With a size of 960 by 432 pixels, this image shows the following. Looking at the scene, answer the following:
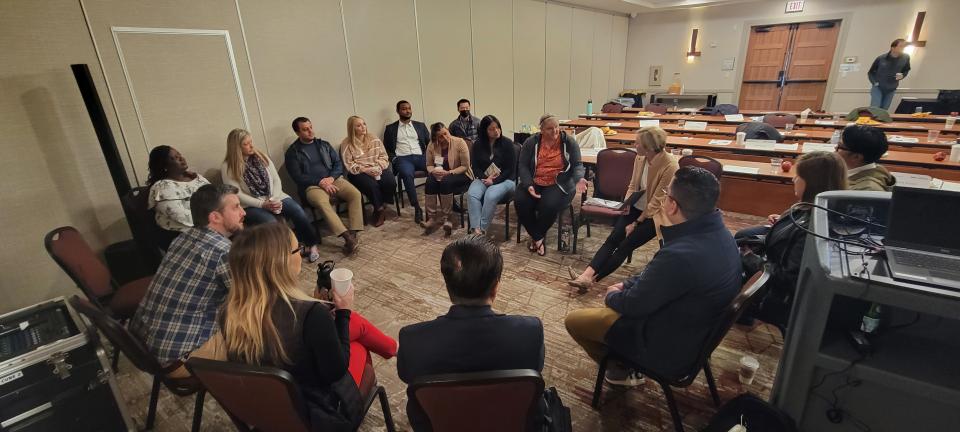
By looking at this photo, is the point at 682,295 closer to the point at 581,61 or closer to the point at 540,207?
the point at 540,207

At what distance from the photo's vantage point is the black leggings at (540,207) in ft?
11.5

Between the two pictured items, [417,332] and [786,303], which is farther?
[786,303]

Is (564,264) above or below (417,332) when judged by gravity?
below

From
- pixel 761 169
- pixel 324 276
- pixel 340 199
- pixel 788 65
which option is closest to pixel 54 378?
pixel 324 276

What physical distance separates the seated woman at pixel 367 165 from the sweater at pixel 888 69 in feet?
28.2

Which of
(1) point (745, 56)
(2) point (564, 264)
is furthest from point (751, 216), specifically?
(1) point (745, 56)

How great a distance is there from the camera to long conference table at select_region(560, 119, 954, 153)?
12.7 feet

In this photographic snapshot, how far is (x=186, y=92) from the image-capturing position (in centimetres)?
356

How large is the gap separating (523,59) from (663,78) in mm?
4723

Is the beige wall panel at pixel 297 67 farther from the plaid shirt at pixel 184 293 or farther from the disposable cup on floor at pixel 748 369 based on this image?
the disposable cup on floor at pixel 748 369

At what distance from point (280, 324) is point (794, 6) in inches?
432

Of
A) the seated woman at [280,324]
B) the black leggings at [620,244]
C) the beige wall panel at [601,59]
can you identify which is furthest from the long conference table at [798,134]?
the seated woman at [280,324]

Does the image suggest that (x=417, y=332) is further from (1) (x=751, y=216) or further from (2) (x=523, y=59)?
(2) (x=523, y=59)

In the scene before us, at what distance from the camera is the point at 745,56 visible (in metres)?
8.95
